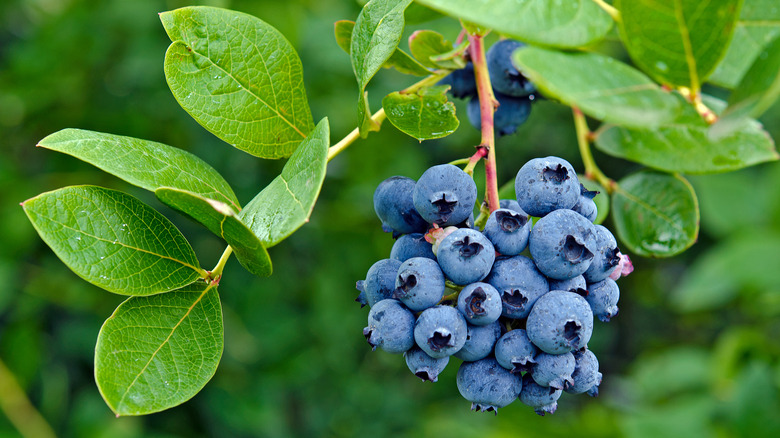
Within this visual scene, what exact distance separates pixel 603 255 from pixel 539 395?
0.73 feet

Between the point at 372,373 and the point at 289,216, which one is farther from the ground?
the point at 289,216

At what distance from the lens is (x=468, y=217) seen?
0.92 meters

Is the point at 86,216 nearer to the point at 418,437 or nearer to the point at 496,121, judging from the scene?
the point at 496,121

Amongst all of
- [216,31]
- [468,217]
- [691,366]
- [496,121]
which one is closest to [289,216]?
[468,217]

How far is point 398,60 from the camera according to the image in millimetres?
1019

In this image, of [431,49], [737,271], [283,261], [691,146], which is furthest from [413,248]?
[737,271]

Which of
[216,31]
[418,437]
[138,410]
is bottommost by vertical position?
[418,437]

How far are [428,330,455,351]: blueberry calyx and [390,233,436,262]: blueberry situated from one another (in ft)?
0.43

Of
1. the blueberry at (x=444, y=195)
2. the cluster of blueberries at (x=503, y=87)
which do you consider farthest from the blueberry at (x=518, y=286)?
the cluster of blueberries at (x=503, y=87)

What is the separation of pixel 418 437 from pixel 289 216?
2.61 meters

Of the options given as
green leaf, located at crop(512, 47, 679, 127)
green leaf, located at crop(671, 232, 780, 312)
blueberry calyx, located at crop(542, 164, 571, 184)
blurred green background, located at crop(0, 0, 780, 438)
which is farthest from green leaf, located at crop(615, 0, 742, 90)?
green leaf, located at crop(671, 232, 780, 312)

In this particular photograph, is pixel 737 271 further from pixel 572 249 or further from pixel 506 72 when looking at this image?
pixel 572 249

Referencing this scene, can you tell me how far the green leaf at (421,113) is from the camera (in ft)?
3.06

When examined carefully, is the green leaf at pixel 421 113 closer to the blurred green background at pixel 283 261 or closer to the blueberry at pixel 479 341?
the blueberry at pixel 479 341
